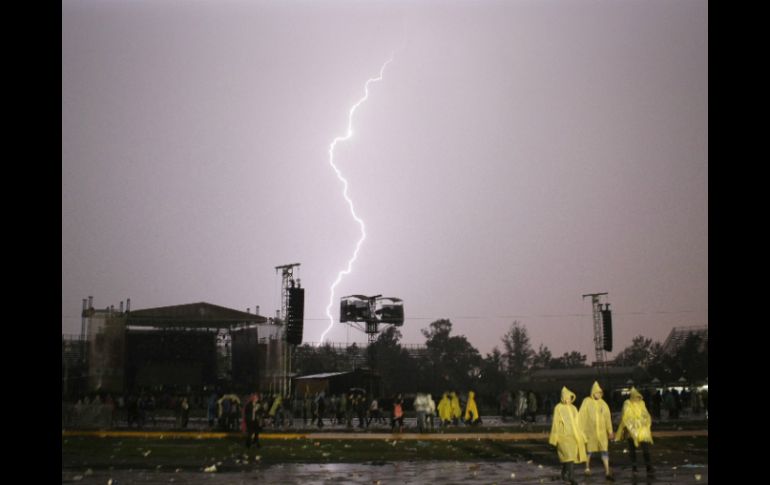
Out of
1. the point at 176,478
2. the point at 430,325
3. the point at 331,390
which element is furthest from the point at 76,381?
the point at 430,325

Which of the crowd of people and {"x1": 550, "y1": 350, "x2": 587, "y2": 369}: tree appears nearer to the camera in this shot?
the crowd of people

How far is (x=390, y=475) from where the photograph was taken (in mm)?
17609

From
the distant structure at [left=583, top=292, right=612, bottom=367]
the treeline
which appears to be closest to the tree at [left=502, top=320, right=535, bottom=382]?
the treeline

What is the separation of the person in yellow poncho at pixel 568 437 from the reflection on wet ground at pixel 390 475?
0.76 meters

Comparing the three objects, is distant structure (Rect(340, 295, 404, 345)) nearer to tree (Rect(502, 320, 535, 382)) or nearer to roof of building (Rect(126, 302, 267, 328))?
roof of building (Rect(126, 302, 267, 328))

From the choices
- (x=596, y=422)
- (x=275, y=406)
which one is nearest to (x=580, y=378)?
(x=275, y=406)

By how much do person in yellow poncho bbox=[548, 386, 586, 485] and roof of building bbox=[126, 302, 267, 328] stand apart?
37.4 metres

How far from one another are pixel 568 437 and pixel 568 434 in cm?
5

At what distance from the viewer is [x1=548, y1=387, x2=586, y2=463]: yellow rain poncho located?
50.5ft
